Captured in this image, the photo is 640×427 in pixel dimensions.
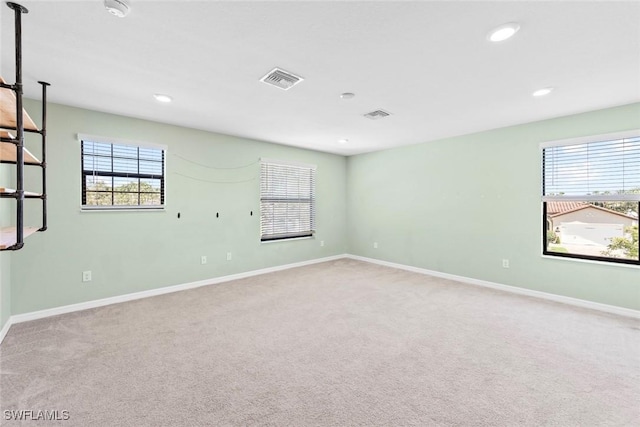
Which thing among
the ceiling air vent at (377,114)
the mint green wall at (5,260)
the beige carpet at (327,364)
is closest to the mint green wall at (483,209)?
the beige carpet at (327,364)

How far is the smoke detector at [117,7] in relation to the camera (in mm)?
1602

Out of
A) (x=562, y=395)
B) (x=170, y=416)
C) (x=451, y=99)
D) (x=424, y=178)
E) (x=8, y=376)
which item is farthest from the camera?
(x=424, y=178)

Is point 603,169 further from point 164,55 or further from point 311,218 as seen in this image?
point 164,55

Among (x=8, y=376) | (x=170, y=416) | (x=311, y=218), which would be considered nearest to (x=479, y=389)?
(x=170, y=416)

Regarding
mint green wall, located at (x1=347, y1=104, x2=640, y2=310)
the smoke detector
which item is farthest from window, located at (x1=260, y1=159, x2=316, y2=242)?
the smoke detector

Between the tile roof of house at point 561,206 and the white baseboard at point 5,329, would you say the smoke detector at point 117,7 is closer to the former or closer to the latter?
the white baseboard at point 5,329

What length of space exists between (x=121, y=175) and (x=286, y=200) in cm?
272

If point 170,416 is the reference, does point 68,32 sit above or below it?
above

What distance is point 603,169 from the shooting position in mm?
3439

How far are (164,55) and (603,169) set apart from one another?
4.98 meters

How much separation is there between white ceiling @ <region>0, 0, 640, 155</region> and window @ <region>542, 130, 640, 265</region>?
513 millimetres

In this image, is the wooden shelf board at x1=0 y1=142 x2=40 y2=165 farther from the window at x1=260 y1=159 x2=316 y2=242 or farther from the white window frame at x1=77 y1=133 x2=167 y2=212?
the window at x1=260 y1=159 x2=316 y2=242

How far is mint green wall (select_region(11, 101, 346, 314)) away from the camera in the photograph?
3209mm

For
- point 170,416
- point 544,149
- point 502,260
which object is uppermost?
point 544,149
